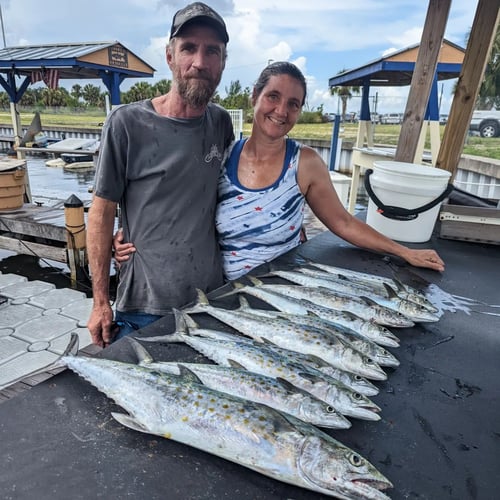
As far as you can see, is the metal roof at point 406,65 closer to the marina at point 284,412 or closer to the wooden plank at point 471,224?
the wooden plank at point 471,224

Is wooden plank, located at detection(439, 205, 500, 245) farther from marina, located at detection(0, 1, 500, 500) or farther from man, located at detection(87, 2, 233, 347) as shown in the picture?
man, located at detection(87, 2, 233, 347)

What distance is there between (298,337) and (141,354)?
0.60 metres

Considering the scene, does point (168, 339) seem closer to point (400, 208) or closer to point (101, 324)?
point (101, 324)

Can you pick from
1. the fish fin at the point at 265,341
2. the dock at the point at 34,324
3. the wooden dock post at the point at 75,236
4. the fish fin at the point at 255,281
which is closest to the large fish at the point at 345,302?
the fish fin at the point at 255,281

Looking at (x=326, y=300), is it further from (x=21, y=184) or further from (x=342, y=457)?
(x=21, y=184)

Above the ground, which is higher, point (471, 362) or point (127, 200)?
point (127, 200)

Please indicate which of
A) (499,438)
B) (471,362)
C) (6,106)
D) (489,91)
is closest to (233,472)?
(499,438)

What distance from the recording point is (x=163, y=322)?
62.9 inches

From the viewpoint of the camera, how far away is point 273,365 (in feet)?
4.31

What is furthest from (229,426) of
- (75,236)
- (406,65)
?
(406,65)

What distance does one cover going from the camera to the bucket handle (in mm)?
2686

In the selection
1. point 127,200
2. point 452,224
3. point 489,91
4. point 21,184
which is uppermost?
point 489,91

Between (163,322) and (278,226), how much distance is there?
0.95 meters

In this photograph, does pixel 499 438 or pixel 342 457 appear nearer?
pixel 342 457
